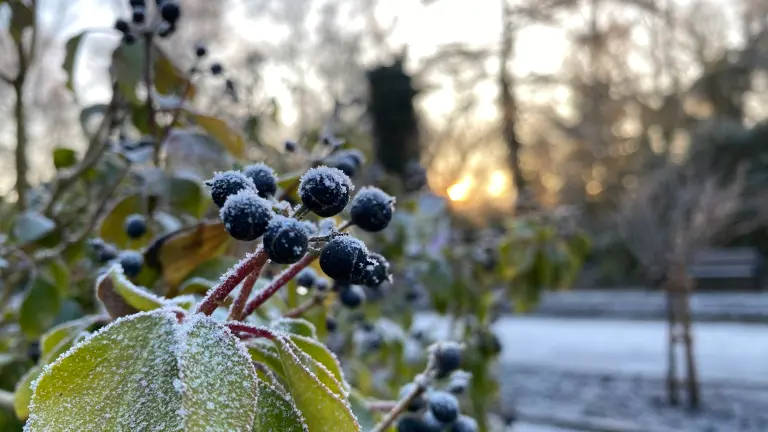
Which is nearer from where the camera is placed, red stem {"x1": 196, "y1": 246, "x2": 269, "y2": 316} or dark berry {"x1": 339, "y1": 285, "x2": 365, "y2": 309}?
red stem {"x1": 196, "y1": 246, "x2": 269, "y2": 316}

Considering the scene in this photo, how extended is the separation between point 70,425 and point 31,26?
125 cm

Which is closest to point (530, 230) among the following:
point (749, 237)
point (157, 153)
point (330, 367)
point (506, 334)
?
point (157, 153)

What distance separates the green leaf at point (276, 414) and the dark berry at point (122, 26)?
90 centimetres

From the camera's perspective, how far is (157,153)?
3.94 feet

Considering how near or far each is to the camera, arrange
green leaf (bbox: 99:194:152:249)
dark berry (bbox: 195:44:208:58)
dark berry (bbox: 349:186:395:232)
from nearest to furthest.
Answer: dark berry (bbox: 349:186:395:232) < green leaf (bbox: 99:194:152:249) < dark berry (bbox: 195:44:208:58)

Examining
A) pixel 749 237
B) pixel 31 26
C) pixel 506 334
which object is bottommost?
pixel 506 334

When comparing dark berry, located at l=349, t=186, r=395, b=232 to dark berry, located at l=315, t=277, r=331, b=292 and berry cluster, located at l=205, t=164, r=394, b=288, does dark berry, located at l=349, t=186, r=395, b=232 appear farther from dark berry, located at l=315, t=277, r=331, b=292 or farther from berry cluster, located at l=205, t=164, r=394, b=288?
dark berry, located at l=315, t=277, r=331, b=292

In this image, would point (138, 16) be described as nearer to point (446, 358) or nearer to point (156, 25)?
point (156, 25)

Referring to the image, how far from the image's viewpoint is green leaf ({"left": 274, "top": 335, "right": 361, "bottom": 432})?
48 cm

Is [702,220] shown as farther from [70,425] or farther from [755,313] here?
[70,425]

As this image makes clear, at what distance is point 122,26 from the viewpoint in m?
1.17

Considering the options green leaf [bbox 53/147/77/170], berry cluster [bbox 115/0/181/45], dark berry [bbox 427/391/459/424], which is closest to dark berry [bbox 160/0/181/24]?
berry cluster [bbox 115/0/181/45]

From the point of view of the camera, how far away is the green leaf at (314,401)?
1.56ft

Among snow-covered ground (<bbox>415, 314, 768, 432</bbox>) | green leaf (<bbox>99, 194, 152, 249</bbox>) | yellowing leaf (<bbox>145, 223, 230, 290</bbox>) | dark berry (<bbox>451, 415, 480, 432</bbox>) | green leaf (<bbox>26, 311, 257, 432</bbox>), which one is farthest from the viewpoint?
snow-covered ground (<bbox>415, 314, 768, 432</bbox>)
